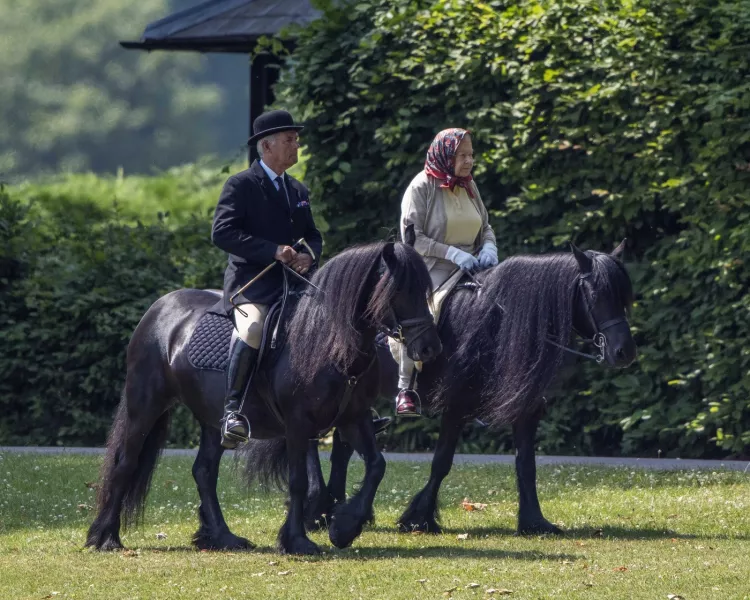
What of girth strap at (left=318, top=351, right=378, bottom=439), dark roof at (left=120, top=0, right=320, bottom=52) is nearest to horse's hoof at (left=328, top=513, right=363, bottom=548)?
girth strap at (left=318, top=351, right=378, bottom=439)

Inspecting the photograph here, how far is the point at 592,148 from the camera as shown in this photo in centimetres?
1199

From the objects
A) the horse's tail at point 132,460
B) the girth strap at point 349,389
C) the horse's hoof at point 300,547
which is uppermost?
the girth strap at point 349,389

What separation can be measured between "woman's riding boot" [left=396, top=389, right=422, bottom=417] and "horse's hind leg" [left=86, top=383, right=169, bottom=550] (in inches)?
60.3

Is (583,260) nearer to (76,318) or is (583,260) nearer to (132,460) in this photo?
→ (132,460)

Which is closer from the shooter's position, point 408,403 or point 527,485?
point 527,485

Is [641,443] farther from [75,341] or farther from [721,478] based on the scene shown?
[75,341]

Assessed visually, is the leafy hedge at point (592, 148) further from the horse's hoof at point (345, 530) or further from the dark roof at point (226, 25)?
the horse's hoof at point (345, 530)

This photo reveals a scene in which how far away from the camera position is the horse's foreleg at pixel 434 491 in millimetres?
8805

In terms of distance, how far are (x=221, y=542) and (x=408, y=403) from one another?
1549 mm

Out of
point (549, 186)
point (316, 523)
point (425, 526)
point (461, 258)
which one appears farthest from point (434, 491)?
point (549, 186)

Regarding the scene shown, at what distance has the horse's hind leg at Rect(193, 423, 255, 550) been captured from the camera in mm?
8352

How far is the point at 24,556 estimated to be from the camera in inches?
320

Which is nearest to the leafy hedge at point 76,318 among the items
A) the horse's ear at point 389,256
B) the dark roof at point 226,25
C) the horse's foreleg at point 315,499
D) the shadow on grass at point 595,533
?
the dark roof at point 226,25

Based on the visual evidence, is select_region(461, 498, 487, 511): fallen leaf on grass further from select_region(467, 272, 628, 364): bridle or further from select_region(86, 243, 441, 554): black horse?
select_region(86, 243, 441, 554): black horse
